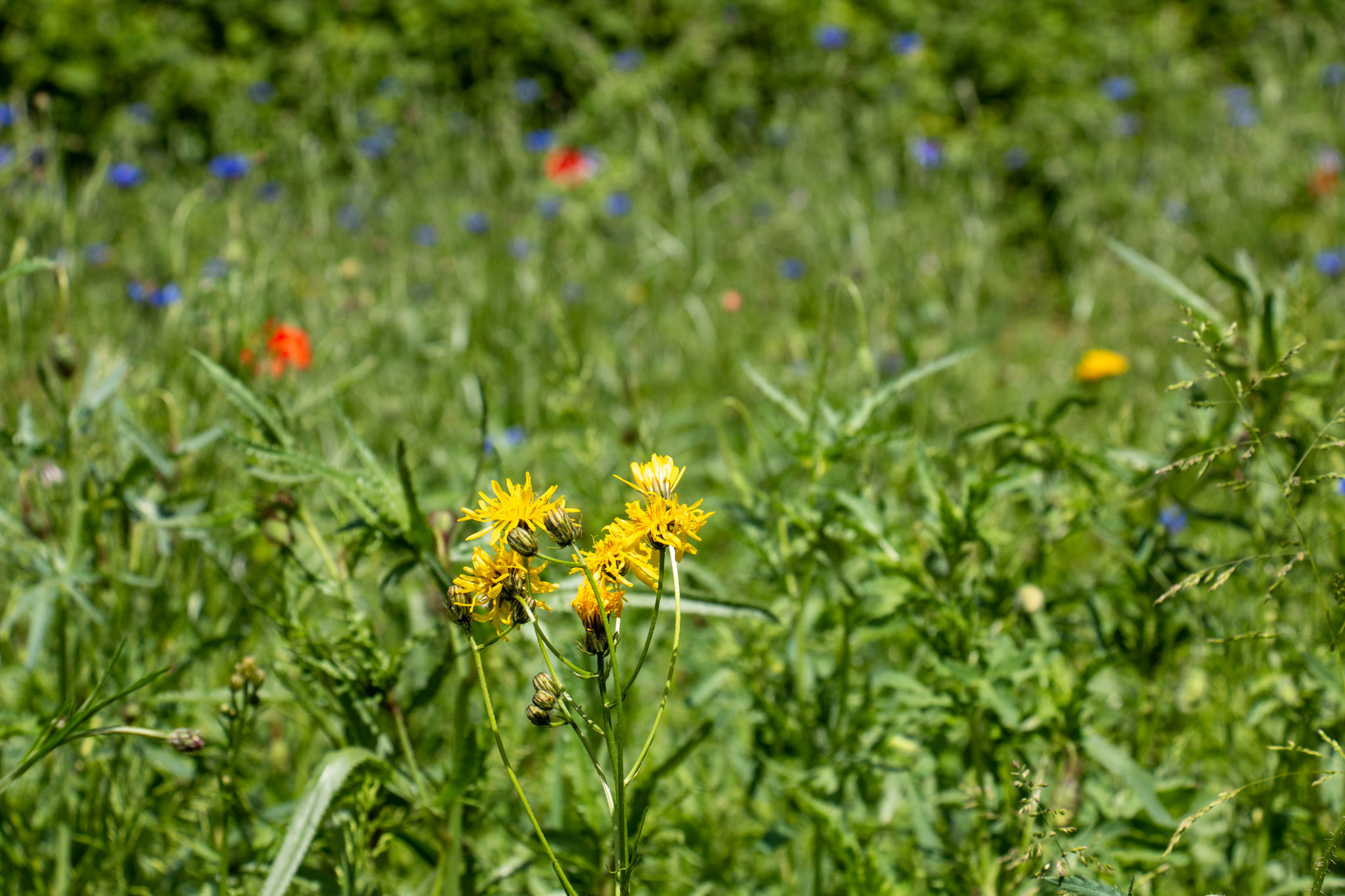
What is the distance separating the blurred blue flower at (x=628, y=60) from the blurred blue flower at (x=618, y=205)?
1.14 meters

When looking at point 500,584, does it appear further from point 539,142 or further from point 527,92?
point 527,92

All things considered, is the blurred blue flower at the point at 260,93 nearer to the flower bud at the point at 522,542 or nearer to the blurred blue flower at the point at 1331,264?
the blurred blue flower at the point at 1331,264

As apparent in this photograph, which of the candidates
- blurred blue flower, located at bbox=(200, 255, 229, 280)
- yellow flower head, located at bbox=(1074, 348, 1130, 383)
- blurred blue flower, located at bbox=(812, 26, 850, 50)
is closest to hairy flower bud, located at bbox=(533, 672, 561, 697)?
yellow flower head, located at bbox=(1074, 348, 1130, 383)

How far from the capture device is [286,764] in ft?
5.11

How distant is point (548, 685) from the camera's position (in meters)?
0.73

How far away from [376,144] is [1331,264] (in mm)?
3471

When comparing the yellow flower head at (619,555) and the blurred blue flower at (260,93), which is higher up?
the blurred blue flower at (260,93)

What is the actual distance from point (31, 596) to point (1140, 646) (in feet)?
4.07

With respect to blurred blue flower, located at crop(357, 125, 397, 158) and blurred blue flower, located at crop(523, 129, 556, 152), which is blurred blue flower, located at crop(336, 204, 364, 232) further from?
blurred blue flower, located at crop(523, 129, 556, 152)

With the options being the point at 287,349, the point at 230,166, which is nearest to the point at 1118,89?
the point at 230,166

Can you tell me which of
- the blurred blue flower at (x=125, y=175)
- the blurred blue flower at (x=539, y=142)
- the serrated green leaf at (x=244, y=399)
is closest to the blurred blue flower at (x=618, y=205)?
the blurred blue flower at (x=539, y=142)

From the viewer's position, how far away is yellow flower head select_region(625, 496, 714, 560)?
27.9 inches

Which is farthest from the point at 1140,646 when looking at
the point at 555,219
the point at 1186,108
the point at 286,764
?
the point at 1186,108

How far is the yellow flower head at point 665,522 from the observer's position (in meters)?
0.71
